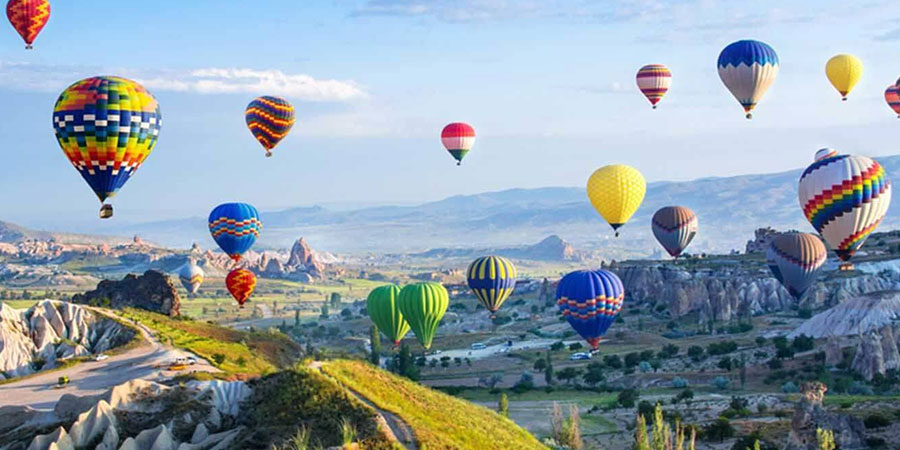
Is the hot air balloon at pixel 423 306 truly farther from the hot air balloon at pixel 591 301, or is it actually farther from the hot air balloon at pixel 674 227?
the hot air balloon at pixel 674 227

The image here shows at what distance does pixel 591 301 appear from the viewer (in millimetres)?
87688

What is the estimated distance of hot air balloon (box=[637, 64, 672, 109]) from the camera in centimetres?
12231

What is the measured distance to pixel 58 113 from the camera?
73.2m

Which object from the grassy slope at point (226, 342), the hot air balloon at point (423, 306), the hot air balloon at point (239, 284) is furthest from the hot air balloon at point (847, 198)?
the hot air balloon at point (239, 284)

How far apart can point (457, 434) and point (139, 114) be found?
34865 millimetres

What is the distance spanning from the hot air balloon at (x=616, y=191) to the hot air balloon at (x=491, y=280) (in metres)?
10.9

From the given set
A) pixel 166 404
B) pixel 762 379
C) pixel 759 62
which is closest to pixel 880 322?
pixel 762 379

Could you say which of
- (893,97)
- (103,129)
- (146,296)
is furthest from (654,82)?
(103,129)

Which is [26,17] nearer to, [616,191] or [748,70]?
[616,191]

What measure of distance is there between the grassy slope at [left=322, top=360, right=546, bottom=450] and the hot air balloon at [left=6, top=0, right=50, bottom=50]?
58293 mm

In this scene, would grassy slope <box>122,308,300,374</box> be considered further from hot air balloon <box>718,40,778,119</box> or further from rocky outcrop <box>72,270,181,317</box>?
hot air balloon <box>718,40,778,119</box>

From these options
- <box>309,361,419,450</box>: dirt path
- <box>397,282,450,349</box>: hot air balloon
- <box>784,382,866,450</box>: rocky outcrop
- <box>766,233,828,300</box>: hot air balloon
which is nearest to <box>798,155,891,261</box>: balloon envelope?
<box>784,382,866,450</box>: rocky outcrop

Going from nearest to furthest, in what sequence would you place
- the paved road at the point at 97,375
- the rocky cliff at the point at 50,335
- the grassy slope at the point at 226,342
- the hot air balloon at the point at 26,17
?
the paved road at the point at 97,375 → the rocky cliff at the point at 50,335 → the grassy slope at the point at 226,342 → the hot air balloon at the point at 26,17

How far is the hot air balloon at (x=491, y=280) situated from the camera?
102 metres
